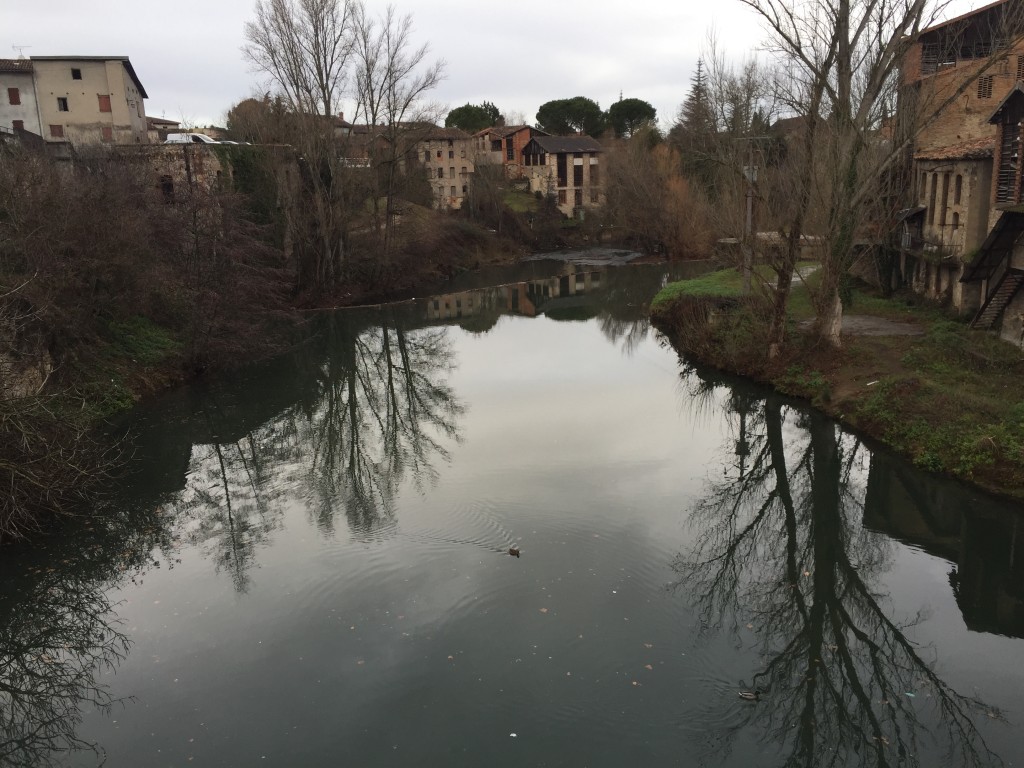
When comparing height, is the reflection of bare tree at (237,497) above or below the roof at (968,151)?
below

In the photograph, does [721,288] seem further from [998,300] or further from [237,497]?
[237,497]

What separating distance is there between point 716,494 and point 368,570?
6923mm

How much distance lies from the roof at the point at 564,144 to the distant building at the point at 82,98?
37.4 meters

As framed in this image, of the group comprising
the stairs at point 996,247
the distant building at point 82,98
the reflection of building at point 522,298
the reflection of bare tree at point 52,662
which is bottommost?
the reflection of bare tree at point 52,662

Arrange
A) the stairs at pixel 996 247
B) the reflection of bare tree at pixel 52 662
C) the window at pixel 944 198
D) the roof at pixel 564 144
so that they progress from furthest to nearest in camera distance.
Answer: the roof at pixel 564 144 < the window at pixel 944 198 < the stairs at pixel 996 247 < the reflection of bare tree at pixel 52 662

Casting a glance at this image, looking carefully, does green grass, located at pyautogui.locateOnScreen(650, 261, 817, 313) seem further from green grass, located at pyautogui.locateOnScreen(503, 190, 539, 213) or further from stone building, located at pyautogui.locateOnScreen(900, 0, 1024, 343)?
green grass, located at pyautogui.locateOnScreen(503, 190, 539, 213)

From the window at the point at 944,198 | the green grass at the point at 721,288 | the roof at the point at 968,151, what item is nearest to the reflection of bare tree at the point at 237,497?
the green grass at the point at 721,288

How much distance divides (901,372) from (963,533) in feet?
19.6

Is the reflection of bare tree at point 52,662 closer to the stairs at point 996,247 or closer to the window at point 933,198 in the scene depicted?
the stairs at point 996,247

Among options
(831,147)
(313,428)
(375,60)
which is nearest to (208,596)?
(313,428)

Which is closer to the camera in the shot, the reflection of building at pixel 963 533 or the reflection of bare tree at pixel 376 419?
the reflection of building at pixel 963 533

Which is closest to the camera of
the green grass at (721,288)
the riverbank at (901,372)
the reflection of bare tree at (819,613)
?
the reflection of bare tree at (819,613)

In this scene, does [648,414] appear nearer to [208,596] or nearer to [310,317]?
[208,596]

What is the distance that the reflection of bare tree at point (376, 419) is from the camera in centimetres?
1538
